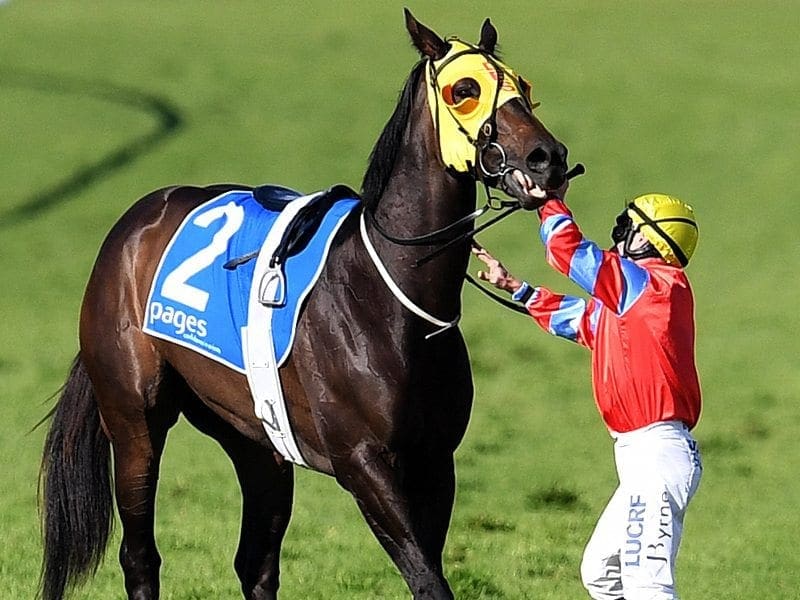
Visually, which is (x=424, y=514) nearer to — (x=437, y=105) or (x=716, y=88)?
(x=437, y=105)

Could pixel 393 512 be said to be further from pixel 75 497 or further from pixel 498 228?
pixel 498 228

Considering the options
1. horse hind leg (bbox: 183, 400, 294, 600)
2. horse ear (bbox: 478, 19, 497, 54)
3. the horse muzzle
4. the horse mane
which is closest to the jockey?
the horse muzzle

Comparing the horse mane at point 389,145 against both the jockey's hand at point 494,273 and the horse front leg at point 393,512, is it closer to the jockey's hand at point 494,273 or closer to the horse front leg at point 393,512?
Answer: the jockey's hand at point 494,273

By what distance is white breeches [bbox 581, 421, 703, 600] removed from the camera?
4242mm

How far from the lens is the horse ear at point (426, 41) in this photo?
4.16m

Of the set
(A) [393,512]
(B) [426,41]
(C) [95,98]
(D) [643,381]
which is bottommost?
(A) [393,512]

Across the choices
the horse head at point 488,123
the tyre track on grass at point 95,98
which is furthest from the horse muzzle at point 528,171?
the tyre track on grass at point 95,98

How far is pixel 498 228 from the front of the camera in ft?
52.5

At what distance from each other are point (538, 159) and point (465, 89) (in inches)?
12.7

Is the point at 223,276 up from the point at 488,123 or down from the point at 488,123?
down

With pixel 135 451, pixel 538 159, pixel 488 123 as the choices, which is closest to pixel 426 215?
pixel 488 123

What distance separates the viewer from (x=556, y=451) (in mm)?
9141

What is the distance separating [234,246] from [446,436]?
95cm

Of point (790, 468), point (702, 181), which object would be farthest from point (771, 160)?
point (790, 468)
